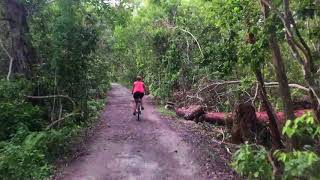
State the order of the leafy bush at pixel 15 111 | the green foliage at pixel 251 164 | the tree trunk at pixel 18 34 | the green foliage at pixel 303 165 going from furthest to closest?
the tree trunk at pixel 18 34, the leafy bush at pixel 15 111, the green foliage at pixel 251 164, the green foliage at pixel 303 165

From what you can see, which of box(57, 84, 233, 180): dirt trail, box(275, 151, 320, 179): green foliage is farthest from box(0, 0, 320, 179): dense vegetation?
box(57, 84, 233, 180): dirt trail

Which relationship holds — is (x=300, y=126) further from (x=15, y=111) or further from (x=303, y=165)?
(x=15, y=111)

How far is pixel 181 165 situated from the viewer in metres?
10.2

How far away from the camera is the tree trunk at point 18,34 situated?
13594 millimetres

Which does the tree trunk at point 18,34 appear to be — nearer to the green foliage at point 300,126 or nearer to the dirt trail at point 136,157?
the dirt trail at point 136,157

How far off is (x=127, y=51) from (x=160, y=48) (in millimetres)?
17740

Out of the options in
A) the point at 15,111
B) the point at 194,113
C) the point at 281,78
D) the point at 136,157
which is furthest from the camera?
the point at 194,113

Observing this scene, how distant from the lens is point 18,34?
13656mm

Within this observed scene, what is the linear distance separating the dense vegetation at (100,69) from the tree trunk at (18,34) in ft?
0.11

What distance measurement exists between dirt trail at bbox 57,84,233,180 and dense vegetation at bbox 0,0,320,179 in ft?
2.66

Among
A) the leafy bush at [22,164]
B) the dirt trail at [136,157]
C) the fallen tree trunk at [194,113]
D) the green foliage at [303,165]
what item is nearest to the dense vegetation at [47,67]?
the dirt trail at [136,157]

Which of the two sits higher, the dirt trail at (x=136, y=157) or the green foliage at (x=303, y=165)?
the green foliage at (x=303, y=165)

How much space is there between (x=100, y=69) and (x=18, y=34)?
7555 mm

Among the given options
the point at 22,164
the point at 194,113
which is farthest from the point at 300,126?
the point at 194,113
